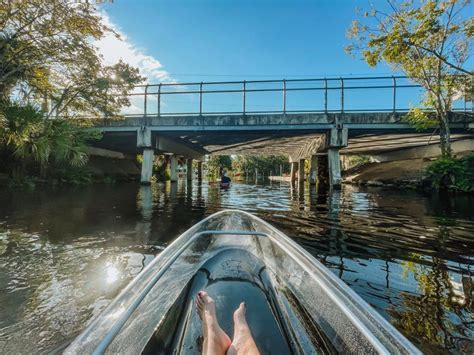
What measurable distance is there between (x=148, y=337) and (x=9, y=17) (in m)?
12.8

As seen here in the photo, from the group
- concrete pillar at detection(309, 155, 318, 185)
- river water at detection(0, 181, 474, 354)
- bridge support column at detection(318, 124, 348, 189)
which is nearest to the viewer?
river water at detection(0, 181, 474, 354)

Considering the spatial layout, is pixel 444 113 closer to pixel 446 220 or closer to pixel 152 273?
pixel 446 220

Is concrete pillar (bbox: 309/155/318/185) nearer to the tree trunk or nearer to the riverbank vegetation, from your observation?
the tree trunk

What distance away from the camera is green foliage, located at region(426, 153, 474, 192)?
522 inches

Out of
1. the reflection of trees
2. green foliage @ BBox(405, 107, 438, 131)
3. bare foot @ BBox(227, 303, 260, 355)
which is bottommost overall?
the reflection of trees

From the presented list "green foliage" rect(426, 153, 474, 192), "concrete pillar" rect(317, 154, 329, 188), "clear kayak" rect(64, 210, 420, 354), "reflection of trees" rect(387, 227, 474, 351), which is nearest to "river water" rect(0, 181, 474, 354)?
"reflection of trees" rect(387, 227, 474, 351)

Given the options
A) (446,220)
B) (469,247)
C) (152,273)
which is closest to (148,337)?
(152,273)

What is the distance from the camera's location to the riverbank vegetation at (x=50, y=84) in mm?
10281

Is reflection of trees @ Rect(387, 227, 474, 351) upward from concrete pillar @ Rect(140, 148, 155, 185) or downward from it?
downward

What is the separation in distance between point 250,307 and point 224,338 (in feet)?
1.79

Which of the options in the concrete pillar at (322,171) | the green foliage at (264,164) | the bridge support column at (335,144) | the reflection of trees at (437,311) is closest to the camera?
the reflection of trees at (437,311)

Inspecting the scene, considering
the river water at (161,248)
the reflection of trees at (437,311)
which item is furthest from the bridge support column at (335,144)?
the reflection of trees at (437,311)

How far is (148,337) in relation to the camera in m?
1.62

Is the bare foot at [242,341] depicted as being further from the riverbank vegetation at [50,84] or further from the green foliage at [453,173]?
the green foliage at [453,173]
